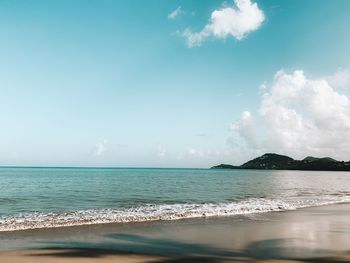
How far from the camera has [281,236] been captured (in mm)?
16922

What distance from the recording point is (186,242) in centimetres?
1556

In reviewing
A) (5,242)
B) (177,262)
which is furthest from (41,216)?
(177,262)

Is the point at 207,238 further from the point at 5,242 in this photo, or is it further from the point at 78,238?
the point at 5,242

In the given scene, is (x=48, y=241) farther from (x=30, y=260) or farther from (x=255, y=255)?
(x=255, y=255)

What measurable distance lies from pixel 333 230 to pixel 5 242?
15.8 meters

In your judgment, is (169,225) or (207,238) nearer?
(207,238)

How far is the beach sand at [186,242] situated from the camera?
12.8m

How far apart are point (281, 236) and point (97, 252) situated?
339 inches

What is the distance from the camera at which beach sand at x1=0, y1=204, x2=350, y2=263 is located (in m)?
12.8

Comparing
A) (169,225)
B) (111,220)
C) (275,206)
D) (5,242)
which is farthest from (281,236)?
(275,206)

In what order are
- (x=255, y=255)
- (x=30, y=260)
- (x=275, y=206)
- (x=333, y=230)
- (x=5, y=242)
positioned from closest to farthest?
(x=30, y=260) < (x=255, y=255) < (x=5, y=242) < (x=333, y=230) < (x=275, y=206)

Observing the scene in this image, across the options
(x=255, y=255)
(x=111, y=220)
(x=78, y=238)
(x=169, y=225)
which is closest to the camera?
(x=255, y=255)

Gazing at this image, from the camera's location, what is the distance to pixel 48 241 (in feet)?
51.6

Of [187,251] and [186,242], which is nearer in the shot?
[187,251]
